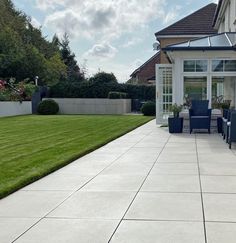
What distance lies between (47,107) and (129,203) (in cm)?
2864

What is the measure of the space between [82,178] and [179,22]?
29.6 meters

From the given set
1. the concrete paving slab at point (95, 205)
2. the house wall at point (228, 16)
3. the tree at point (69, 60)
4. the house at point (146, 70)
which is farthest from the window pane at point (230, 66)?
the tree at point (69, 60)

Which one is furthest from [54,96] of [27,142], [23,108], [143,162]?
[143,162]

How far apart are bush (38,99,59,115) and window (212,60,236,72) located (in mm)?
18654

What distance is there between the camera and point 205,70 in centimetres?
1786

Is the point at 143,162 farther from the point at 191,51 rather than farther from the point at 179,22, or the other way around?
the point at 179,22

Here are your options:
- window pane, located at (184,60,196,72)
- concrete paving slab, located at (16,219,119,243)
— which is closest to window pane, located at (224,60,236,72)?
window pane, located at (184,60,196,72)

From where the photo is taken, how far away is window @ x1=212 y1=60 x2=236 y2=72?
1772 centimetres

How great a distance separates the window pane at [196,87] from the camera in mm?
18016

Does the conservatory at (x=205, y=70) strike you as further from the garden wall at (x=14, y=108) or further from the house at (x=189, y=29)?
the garden wall at (x=14, y=108)

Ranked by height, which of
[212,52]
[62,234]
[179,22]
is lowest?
[62,234]

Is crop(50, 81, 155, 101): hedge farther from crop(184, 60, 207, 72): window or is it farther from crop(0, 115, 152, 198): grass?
crop(0, 115, 152, 198): grass

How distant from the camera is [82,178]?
7.81m

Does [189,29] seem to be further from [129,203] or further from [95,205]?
[95,205]
